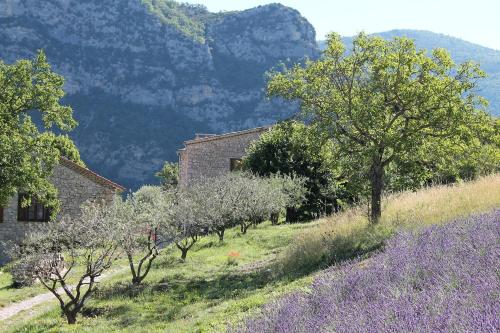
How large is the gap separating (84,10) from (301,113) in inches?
6218

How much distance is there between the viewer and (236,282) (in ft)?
45.5

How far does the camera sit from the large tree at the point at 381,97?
13578 millimetres

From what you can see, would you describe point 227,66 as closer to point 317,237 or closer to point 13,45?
point 13,45

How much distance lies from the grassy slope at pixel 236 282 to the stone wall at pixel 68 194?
55.8 ft

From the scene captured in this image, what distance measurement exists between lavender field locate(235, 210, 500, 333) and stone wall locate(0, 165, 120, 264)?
29086mm

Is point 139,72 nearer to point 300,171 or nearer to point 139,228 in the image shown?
point 300,171

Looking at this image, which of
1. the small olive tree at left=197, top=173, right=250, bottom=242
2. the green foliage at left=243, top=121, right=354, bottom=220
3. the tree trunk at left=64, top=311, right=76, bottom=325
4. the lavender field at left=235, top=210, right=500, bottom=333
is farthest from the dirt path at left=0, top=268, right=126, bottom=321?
the green foliage at left=243, top=121, right=354, bottom=220

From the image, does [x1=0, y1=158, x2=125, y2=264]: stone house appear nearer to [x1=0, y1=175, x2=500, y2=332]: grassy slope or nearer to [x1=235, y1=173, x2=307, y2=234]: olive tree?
[x1=235, y1=173, x2=307, y2=234]: olive tree

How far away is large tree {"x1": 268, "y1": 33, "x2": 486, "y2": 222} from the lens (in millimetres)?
13578

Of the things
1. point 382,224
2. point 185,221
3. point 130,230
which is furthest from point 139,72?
point 382,224

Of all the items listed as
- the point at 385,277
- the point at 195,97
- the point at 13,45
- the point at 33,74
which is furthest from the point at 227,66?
the point at 385,277

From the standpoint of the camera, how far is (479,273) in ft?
14.8

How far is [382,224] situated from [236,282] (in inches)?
165

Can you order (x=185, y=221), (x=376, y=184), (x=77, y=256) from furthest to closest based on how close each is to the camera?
(x=185, y=221) → (x=376, y=184) → (x=77, y=256)
